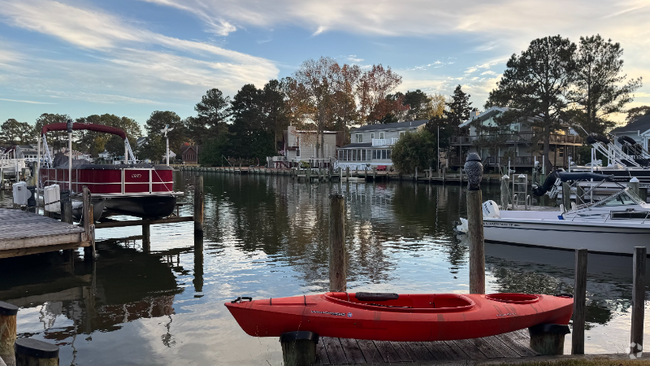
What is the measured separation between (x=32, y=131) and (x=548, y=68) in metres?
147

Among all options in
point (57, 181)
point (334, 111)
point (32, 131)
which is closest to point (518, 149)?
point (334, 111)

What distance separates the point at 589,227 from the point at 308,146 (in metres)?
69.9

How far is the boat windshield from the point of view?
16.3 meters

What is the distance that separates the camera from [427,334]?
22.7 ft

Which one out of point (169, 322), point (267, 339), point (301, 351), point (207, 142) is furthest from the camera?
point (207, 142)

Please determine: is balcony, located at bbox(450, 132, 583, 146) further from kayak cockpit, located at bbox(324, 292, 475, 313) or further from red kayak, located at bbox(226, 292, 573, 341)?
red kayak, located at bbox(226, 292, 573, 341)

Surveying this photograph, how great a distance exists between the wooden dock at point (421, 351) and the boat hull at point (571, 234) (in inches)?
413

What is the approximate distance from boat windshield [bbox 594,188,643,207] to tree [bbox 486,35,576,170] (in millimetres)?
34821

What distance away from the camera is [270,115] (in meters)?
101

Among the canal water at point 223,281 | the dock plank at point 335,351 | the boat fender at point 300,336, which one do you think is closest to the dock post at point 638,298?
the canal water at point 223,281

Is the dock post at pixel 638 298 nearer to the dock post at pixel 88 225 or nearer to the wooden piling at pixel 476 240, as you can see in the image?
the wooden piling at pixel 476 240

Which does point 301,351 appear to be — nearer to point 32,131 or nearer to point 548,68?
point 548,68

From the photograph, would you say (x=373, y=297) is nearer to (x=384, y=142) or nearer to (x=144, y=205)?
(x=144, y=205)

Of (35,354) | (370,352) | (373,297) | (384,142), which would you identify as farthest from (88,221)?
(384,142)
